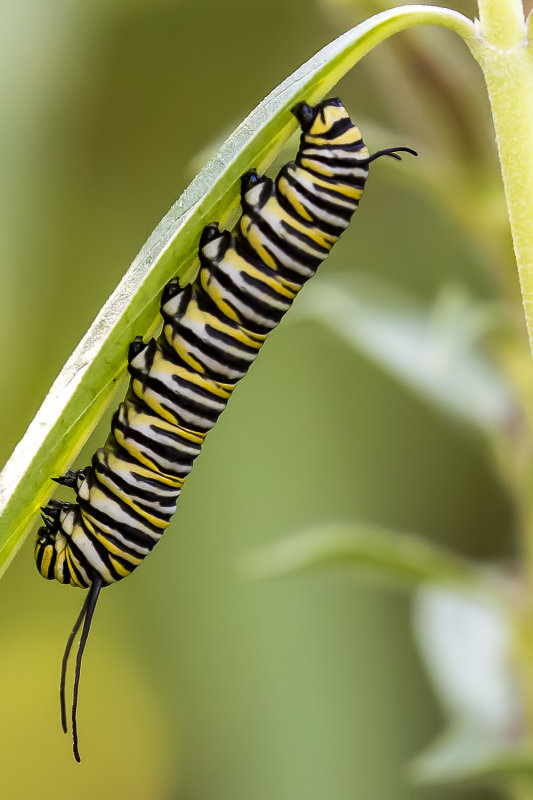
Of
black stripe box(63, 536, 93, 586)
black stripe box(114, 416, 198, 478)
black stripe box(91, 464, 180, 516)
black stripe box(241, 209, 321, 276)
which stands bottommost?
black stripe box(63, 536, 93, 586)

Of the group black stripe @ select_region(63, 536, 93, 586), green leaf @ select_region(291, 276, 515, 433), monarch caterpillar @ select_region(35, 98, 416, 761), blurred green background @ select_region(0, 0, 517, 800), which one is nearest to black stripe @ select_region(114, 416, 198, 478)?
monarch caterpillar @ select_region(35, 98, 416, 761)

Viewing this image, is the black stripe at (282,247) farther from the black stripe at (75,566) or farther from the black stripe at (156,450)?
the black stripe at (75,566)

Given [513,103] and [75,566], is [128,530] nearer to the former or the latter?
[75,566]

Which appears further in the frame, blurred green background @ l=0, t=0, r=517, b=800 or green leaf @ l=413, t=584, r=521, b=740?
blurred green background @ l=0, t=0, r=517, b=800

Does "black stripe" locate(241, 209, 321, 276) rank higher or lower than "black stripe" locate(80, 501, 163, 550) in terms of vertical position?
higher

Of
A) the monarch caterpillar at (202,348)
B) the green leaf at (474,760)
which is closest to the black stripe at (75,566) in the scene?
the monarch caterpillar at (202,348)

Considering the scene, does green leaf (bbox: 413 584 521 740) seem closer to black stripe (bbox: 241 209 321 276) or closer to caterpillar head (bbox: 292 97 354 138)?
black stripe (bbox: 241 209 321 276)

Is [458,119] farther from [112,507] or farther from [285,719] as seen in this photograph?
[285,719]
